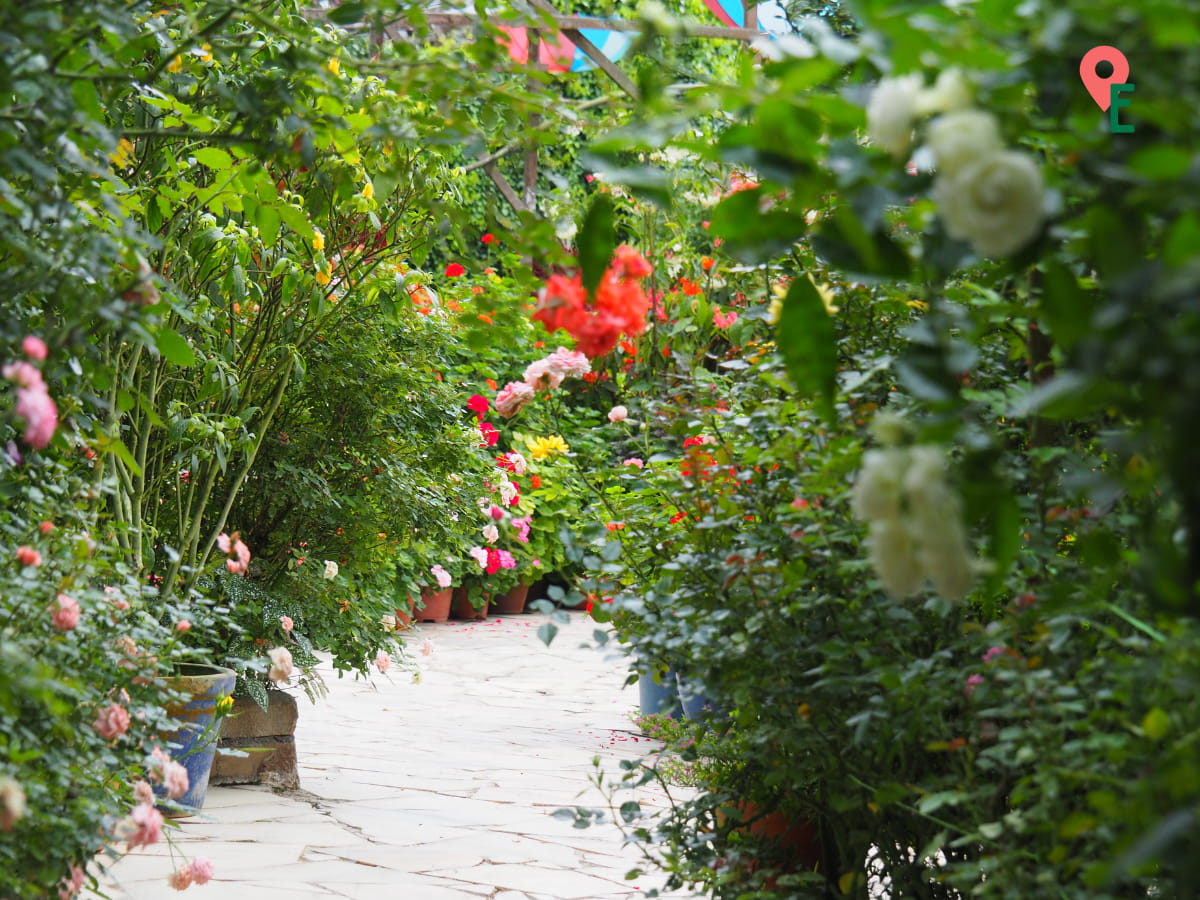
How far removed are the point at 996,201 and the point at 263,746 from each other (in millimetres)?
3058

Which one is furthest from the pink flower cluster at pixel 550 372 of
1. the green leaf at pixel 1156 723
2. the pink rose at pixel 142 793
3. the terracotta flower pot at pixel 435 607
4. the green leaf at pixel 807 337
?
the terracotta flower pot at pixel 435 607

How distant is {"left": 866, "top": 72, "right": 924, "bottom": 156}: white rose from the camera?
0.75 metres

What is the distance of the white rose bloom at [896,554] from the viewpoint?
2.43ft

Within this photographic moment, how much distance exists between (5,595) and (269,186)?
815mm

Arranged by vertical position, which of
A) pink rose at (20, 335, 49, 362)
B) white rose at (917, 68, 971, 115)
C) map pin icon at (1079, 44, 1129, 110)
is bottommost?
pink rose at (20, 335, 49, 362)

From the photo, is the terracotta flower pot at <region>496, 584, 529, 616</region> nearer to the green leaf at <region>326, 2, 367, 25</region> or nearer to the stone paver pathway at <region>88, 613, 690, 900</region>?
the stone paver pathway at <region>88, 613, 690, 900</region>

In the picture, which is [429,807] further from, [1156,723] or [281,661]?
[1156,723]

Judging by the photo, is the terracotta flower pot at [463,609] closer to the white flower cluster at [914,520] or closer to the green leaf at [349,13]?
the green leaf at [349,13]

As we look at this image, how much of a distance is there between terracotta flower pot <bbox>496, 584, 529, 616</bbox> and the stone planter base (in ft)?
15.0

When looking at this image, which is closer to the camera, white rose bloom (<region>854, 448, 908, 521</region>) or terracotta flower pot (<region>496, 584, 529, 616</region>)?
white rose bloom (<region>854, 448, 908, 521</region>)

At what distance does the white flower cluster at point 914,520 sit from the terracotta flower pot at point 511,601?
7.20 meters

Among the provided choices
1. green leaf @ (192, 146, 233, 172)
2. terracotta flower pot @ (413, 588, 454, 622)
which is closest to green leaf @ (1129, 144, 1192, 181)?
green leaf @ (192, 146, 233, 172)

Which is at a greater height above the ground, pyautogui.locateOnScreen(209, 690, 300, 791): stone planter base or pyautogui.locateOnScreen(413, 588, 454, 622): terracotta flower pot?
pyautogui.locateOnScreen(413, 588, 454, 622): terracotta flower pot

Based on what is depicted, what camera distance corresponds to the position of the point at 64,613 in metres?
1.41
